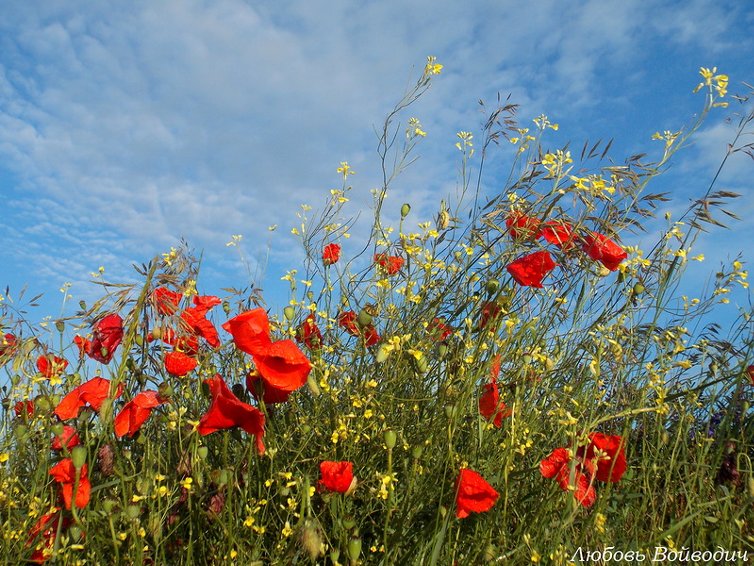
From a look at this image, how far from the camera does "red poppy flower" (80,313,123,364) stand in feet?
7.72

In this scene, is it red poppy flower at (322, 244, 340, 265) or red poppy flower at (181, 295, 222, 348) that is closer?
red poppy flower at (181, 295, 222, 348)

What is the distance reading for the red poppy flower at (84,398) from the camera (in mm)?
2215

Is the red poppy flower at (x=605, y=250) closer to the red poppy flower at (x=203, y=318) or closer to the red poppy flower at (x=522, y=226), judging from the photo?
the red poppy flower at (x=522, y=226)

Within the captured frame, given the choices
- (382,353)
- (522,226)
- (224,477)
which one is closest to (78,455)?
(224,477)

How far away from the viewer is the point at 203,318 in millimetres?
2455

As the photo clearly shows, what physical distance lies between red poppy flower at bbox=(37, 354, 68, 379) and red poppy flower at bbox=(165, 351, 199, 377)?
1.47 feet

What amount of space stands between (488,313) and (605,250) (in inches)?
20.7

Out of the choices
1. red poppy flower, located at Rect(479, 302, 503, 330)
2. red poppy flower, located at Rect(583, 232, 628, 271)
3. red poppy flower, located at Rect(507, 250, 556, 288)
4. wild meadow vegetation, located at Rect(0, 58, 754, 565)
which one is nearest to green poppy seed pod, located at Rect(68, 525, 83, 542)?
wild meadow vegetation, located at Rect(0, 58, 754, 565)

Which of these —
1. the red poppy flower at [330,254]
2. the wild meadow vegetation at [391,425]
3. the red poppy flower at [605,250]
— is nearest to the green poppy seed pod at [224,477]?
the wild meadow vegetation at [391,425]

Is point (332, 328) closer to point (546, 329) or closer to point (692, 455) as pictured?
point (546, 329)

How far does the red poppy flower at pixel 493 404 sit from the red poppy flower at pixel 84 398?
1187mm

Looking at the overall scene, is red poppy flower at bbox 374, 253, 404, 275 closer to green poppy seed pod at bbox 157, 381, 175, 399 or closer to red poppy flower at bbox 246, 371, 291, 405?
red poppy flower at bbox 246, 371, 291, 405

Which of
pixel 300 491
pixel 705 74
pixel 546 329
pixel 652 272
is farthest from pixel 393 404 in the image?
pixel 705 74

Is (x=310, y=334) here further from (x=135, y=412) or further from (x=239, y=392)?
(x=135, y=412)
